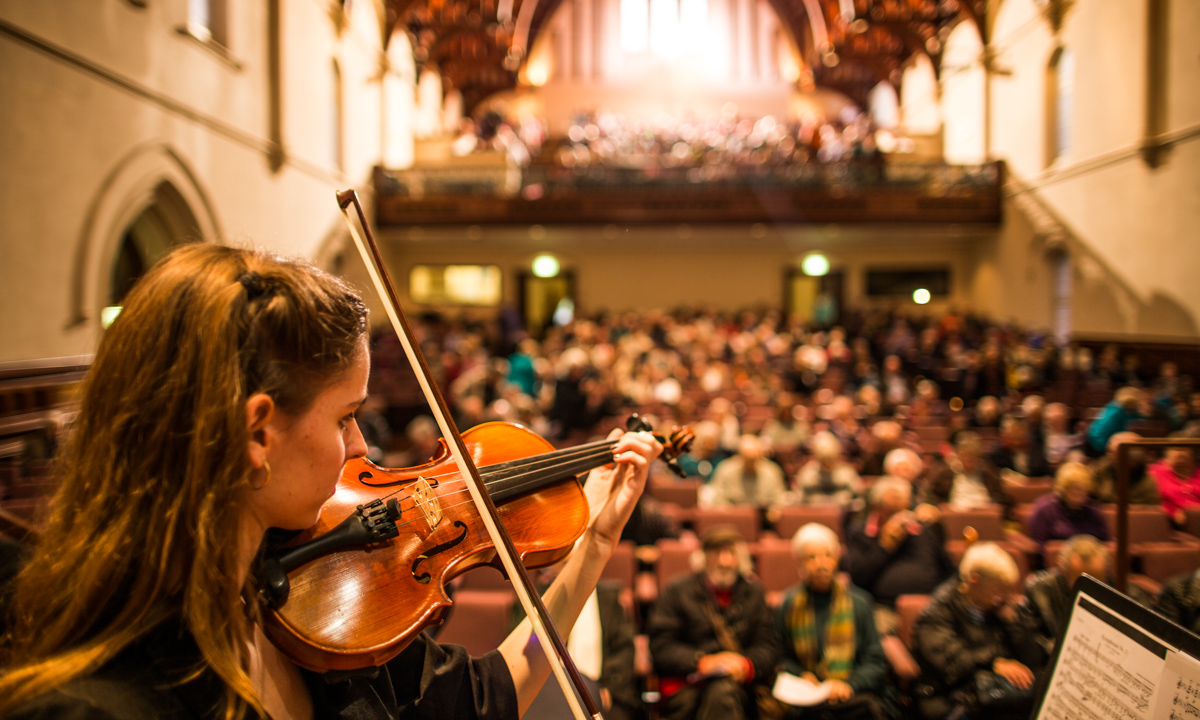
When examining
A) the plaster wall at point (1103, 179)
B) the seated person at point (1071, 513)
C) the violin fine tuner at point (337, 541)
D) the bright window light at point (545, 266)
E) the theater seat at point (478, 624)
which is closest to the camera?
the violin fine tuner at point (337, 541)

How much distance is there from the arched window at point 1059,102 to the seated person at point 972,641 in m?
10.00

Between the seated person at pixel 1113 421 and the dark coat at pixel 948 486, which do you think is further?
the seated person at pixel 1113 421

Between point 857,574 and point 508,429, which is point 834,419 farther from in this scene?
point 508,429

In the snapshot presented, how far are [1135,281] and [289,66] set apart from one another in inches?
452

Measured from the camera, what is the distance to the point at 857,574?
357cm

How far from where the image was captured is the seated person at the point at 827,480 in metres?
4.65

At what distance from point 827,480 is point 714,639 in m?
2.27

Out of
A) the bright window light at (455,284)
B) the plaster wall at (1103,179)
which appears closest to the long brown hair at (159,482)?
the plaster wall at (1103,179)

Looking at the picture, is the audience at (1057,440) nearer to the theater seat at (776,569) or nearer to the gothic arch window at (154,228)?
the theater seat at (776,569)

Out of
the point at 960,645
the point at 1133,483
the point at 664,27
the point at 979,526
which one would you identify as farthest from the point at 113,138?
the point at 664,27

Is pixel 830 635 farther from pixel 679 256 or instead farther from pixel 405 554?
pixel 679 256

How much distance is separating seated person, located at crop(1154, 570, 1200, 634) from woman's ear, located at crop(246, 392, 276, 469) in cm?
308

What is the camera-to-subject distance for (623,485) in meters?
1.10

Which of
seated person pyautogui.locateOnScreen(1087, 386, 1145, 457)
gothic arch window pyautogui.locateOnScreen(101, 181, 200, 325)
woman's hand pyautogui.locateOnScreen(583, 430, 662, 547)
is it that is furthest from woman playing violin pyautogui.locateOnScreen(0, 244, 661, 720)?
Result: gothic arch window pyautogui.locateOnScreen(101, 181, 200, 325)
